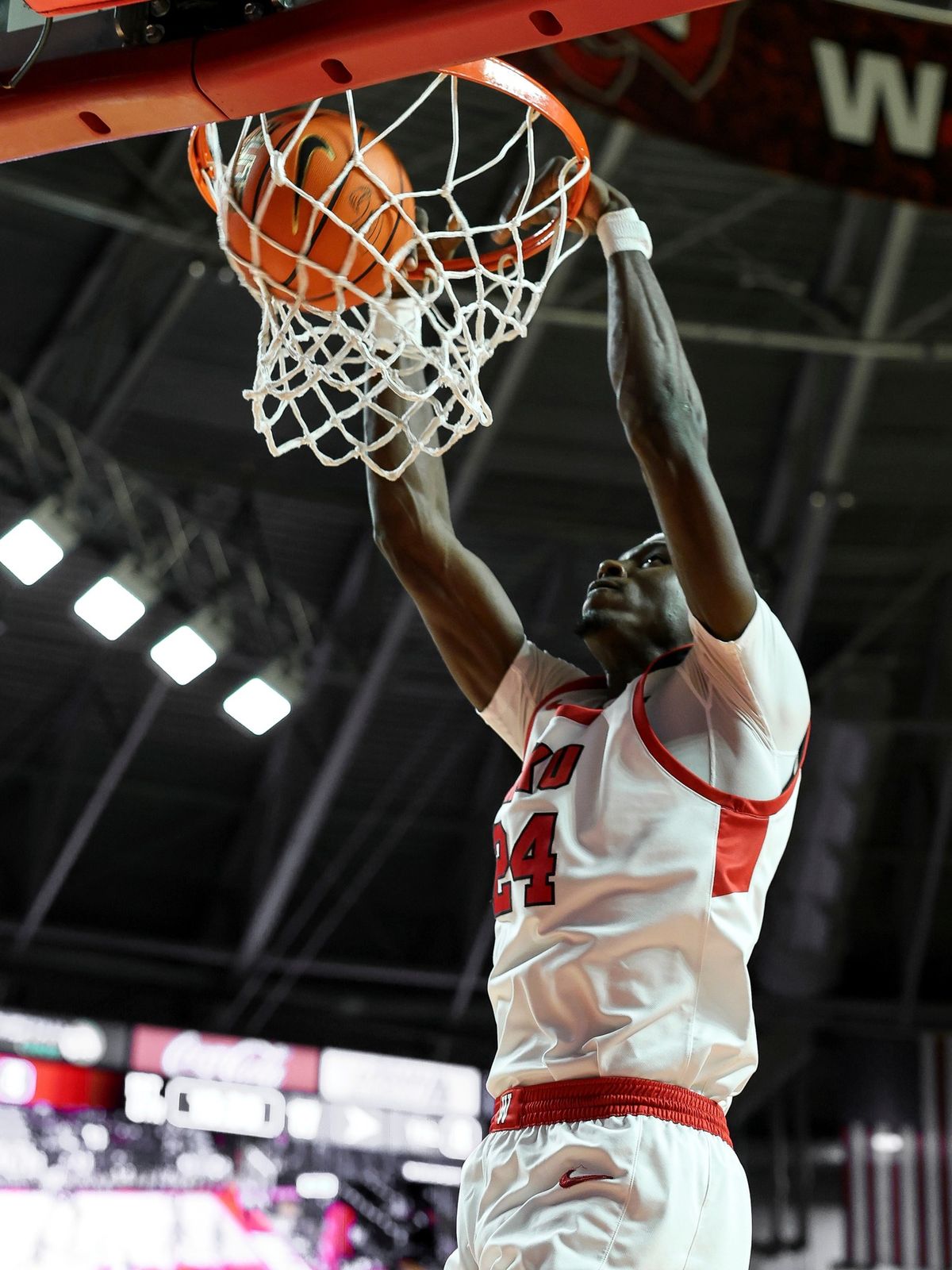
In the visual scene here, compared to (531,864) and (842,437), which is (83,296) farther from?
(531,864)

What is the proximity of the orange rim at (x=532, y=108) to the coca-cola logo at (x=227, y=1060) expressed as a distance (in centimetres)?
1029

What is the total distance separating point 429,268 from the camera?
13.4 ft

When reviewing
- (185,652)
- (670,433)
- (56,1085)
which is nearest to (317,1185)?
(56,1085)

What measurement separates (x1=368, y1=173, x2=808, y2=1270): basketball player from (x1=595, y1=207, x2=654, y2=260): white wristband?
150 mm

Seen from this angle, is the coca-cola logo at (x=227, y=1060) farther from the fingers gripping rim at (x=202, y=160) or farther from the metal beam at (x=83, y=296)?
the fingers gripping rim at (x=202, y=160)

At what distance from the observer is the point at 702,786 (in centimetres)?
328

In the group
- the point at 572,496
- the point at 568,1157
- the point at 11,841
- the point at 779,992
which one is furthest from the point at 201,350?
the point at 568,1157

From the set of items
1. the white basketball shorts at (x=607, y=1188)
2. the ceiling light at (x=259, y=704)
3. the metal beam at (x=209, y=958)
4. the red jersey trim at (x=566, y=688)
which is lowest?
the white basketball shorts at (x=607, y=1188)

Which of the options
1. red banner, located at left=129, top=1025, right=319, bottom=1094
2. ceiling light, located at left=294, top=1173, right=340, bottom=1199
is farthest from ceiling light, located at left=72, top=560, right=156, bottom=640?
ceiling light, located at left=294, top=1173, right=340, bottom=1199

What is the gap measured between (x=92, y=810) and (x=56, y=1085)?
271 centimetres

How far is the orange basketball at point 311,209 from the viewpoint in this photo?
3727mm

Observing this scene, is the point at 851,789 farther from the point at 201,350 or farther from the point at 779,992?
the point at 201,350

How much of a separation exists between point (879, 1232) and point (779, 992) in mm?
2341

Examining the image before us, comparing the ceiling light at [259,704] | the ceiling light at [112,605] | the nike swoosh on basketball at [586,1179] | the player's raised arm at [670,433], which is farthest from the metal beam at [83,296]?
the nike swoosh on basketball at [586,1179]
